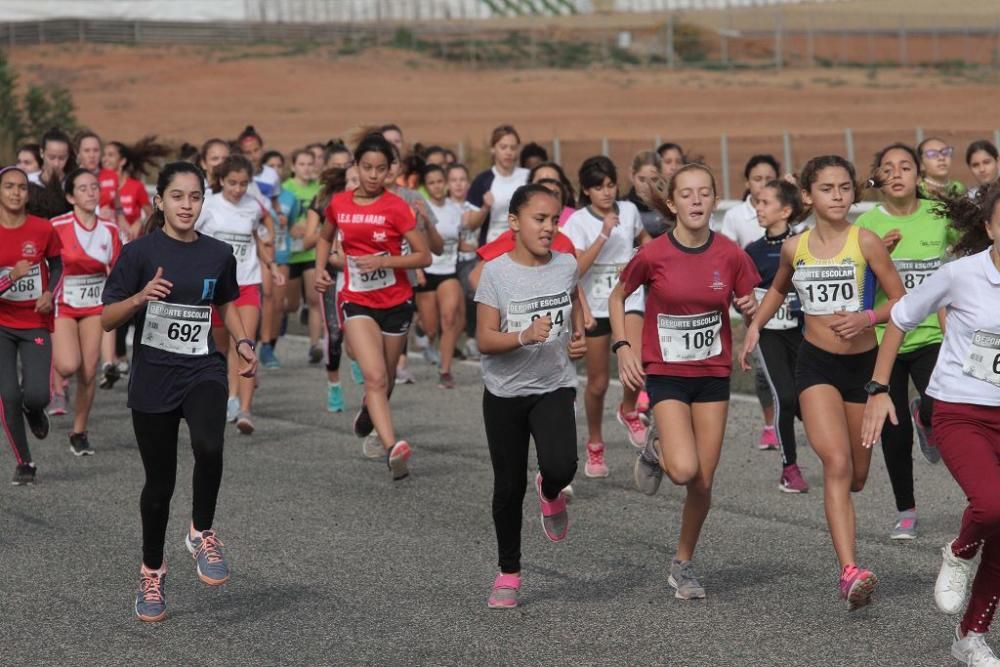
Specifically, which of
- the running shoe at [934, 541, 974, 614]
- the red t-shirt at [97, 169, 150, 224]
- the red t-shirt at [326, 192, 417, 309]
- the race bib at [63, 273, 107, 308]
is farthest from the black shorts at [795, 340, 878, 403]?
the red t-shirt at [97, 169, 150, 224]

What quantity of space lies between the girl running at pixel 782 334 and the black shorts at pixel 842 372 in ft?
7.83

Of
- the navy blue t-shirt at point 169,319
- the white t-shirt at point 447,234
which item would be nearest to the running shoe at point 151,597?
the navy blue t-shirt at point 169,319

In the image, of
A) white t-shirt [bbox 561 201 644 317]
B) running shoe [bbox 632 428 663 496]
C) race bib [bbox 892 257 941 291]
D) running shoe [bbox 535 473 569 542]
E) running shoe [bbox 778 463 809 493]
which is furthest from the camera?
white t-shirt [bbox 561 201 644 317]

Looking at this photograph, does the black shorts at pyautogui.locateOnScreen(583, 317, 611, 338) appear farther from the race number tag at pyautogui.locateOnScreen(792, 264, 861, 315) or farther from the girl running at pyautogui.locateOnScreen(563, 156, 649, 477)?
the race number tag at pyautogui.locateOnScreen(792, 264, 861, 315)

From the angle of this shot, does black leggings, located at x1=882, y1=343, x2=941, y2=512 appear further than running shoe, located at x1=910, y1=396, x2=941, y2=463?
No

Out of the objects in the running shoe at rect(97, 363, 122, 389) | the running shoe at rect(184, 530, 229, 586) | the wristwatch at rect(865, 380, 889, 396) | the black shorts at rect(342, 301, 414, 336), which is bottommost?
the running shoe at rect(97, 363, 122, 389)

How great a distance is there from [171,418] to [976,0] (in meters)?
65.0

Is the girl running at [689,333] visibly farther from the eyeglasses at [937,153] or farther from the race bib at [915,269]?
the eyeglasses at [937,153]

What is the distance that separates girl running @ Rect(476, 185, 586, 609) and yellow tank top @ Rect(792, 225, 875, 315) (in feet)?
3.49

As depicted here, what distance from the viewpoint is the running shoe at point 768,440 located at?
11734 millimetres

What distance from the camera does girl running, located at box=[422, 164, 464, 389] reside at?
15.3 meters

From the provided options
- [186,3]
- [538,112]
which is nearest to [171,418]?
[538,112]

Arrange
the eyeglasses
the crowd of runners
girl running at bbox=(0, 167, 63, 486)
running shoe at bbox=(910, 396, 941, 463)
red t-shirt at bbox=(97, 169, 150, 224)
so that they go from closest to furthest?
1. the crowd of runners
2. running shoe at bbox=(910, 396, 941, 463)
3. the eyeglasses
4. girl running at bbox=(0, 167, 63, 486)
5. red t-shirt at bbox=(97, 169, 150, 224)

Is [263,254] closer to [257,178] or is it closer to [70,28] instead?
[257,178]
